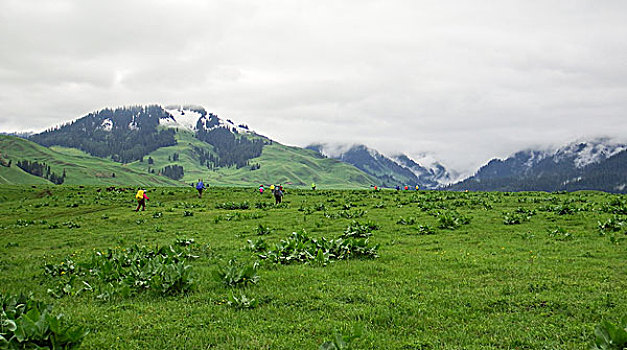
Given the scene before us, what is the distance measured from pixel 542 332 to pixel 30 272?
18259 millimetres

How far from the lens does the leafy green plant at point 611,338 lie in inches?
247

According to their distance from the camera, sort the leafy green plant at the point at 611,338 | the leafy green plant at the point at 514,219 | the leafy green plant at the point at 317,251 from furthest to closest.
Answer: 1. the leafy green plant at the point at 514,219
2. the leafy green plant at the point at 317,251
3. the leafy green plant at the point at 611,338

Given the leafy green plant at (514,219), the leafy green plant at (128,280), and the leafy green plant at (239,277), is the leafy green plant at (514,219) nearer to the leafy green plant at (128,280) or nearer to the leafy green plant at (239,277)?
the leafy green plant at (239,277)

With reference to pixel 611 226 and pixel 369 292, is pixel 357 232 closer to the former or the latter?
pixel 369 292

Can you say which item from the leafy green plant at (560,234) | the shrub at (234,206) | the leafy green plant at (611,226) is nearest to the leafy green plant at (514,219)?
the leafy green plant at (560,234)

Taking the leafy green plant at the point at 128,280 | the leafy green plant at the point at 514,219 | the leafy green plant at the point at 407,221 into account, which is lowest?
the leafy green plant at the point at 128,280

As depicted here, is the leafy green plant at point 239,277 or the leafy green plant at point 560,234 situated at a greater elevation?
the leafy green plant at point 560,234

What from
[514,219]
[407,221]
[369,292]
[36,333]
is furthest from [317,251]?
[514,219]

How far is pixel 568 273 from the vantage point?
1234cm

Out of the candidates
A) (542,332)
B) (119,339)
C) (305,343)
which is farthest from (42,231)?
(542,332)

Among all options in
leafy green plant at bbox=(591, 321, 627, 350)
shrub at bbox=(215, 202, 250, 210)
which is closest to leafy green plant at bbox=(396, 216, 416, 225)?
leafy green plant at bbox=(591, 321, 627, 350)

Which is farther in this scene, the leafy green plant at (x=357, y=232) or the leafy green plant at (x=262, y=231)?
the leafy green plant at (x=262, y=231)

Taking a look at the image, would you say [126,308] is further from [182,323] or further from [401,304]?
[401,304]

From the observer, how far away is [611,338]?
252 inches
